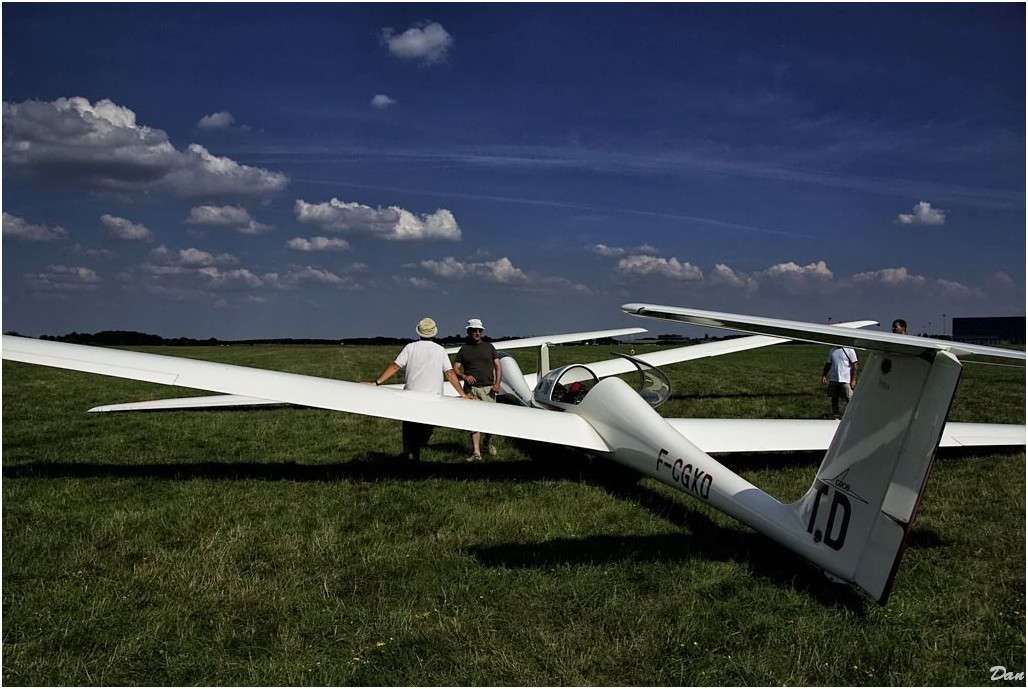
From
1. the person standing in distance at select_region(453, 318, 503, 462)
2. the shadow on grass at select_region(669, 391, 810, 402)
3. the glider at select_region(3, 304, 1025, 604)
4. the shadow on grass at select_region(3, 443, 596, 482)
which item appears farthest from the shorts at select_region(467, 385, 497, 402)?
the shadow on grass at select_region(669, 391, 810, 402)

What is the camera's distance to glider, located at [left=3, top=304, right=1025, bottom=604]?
3297mm

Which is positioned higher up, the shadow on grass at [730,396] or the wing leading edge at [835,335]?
the wing leading edge at [835,335]

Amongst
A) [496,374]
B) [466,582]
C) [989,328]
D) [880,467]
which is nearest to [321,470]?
[496,374]

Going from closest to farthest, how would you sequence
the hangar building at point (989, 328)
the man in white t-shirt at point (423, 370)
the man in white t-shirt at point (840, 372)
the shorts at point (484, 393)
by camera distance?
the man in white t-shirt at point (423, 370), the shorts at point (484, 393), the man in white t-shirt at point (840, 372), the hangar building at point (989, 328)

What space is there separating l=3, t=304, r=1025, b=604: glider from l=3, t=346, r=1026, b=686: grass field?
0.42m

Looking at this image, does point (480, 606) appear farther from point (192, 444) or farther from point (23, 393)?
point (23, 393)

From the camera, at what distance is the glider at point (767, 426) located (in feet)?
10.8

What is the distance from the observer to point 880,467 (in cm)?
358

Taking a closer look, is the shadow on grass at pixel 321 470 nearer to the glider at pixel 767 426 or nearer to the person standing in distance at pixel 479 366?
the glider at pixel 767 426

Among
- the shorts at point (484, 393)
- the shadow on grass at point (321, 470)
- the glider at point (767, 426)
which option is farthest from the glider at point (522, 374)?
the shadow on grass at point (321, 470)

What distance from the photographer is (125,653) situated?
3.54 metres

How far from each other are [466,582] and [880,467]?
261 cm

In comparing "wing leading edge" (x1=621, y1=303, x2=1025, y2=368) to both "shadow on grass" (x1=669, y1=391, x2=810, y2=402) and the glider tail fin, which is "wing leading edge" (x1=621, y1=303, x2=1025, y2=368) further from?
"shadow on grass" (x1=669, y1=391, x2=810, y2=402)

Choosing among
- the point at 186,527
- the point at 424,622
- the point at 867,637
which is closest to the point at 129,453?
the point at 186,527
